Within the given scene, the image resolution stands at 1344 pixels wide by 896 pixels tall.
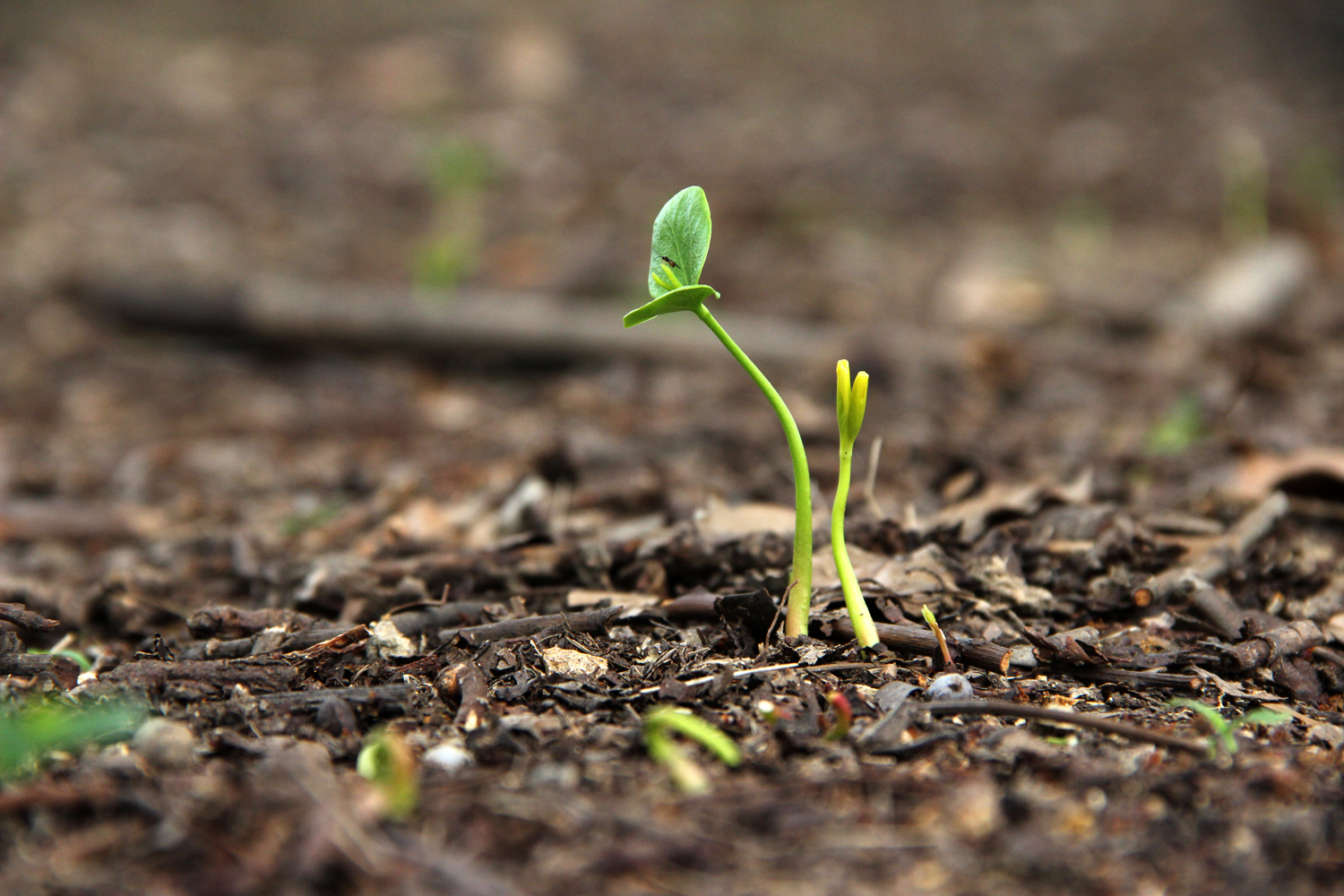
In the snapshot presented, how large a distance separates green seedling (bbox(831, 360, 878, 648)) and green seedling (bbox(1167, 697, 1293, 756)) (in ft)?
1.31

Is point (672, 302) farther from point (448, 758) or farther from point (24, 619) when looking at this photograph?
point (24, 619)

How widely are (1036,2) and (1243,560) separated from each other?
8.07 m

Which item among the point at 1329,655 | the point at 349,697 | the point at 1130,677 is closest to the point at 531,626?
the point at 349,697

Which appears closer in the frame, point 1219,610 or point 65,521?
point 1219,610

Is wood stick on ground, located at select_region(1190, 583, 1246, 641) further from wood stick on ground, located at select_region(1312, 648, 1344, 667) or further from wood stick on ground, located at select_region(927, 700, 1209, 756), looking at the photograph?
wood stick on ground, located at select_region(927, 700, 1209, 756)

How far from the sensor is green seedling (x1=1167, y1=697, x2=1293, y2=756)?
116 centimetres

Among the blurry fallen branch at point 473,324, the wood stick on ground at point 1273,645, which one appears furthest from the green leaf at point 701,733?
the blurry fallen branch at point 473,324

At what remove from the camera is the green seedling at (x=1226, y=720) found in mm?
1156

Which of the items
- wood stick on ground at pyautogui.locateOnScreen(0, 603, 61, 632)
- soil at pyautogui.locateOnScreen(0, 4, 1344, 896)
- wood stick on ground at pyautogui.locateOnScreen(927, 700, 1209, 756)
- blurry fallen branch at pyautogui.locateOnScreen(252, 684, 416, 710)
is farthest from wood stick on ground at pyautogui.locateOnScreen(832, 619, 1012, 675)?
wood stick on ground at pyautogui.locateOnScreen(0, 603, 61, 632)

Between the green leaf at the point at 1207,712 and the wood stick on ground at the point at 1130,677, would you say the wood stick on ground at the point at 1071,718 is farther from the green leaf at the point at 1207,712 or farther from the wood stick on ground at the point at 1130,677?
the wood stick on ground at the point at 1130,677

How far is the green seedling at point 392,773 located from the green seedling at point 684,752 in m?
0.26

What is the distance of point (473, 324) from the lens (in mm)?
3785

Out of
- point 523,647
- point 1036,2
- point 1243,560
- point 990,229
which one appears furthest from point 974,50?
point 523,647

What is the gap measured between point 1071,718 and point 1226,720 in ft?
0.84
